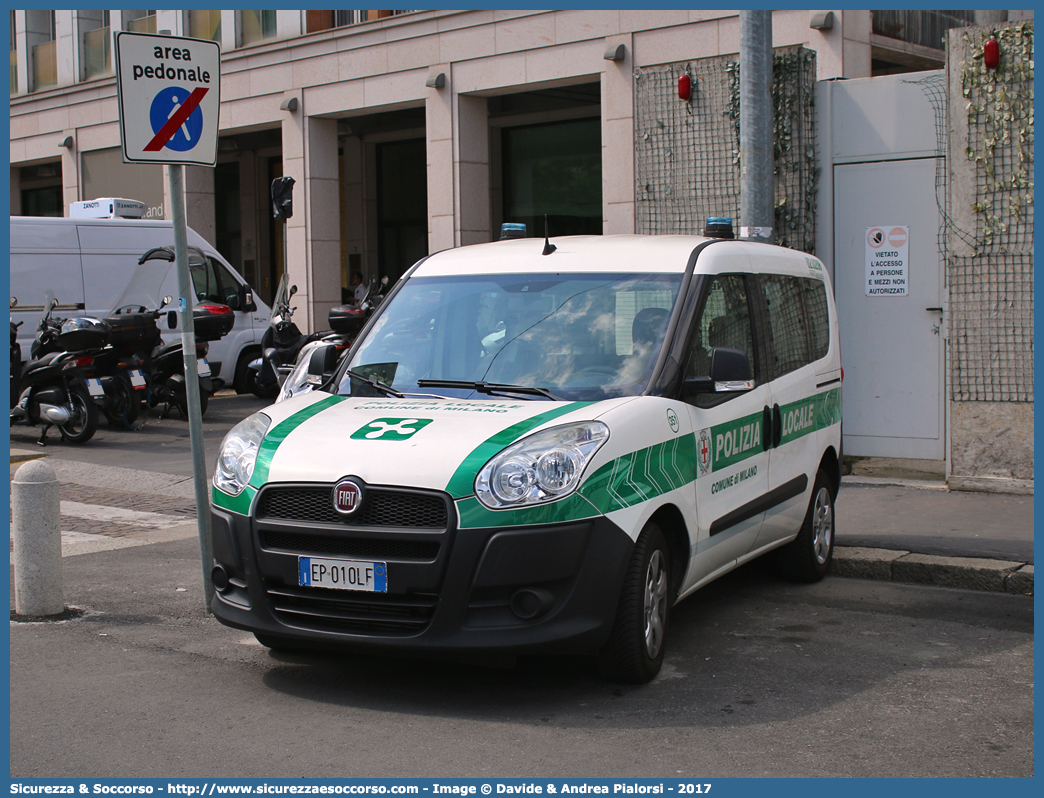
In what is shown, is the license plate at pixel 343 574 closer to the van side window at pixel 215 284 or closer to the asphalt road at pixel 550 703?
the asphalt road at pixel 550 703

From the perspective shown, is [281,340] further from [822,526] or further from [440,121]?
[822,526]

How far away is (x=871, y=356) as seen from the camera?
10.5 m

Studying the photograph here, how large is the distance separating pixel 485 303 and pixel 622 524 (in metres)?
1.54

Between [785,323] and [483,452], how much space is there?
102 inches

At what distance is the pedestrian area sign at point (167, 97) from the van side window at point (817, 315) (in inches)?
135

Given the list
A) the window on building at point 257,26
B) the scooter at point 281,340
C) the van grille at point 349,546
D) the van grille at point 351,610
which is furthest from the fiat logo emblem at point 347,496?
the window on building at point 257,26

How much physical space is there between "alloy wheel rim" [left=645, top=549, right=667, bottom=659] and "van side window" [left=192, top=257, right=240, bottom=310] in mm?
12931

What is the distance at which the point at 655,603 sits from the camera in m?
5.26

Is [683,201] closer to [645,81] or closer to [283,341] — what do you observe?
[645,81]

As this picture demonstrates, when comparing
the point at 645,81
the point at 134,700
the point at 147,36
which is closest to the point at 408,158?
the point at 645,81

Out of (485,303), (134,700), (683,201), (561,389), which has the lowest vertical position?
(134,700)

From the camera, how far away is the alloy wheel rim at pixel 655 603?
16.9ft

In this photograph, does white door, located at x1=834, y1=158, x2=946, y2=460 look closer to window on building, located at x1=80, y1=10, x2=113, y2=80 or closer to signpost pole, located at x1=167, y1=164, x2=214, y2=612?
signpost pole, located at x1=167, y1=164, x2=214, y2=612

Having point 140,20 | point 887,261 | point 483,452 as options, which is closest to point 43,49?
point 140,20
